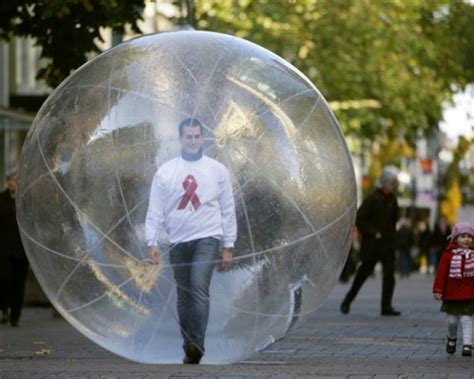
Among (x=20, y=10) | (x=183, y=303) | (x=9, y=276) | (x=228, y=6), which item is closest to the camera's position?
(x=183, y=303)

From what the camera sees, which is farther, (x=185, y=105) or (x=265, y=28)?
(x=265, y=28)

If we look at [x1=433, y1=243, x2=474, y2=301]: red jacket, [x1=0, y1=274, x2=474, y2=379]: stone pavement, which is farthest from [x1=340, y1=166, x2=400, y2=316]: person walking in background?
[x1=433, y1=243, x2=474, y2=301]: red jacket

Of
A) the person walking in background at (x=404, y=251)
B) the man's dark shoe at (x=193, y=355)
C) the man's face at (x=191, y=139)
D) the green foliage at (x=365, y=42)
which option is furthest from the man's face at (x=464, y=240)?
the person walking in background at (x=404, y=251)

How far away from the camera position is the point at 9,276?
19.5 m

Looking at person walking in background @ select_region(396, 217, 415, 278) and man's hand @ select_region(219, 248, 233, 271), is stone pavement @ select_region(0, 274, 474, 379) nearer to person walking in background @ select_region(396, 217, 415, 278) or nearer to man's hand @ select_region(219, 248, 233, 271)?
man's hand @ select_region(219, 248, 233, 271)

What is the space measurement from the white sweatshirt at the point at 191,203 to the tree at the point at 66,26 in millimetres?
8353

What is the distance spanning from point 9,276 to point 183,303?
848 centimetres

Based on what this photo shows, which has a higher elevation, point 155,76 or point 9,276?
point 155,76

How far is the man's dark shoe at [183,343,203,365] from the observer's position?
11.6 m

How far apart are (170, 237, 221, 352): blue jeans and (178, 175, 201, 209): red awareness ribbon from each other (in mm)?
246

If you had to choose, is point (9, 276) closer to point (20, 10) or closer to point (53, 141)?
point (20, 10)

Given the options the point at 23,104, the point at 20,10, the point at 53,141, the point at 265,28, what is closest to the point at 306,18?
the point at 265,28

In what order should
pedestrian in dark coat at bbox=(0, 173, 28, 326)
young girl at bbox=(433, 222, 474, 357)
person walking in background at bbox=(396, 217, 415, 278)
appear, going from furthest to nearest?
person walking in background at bbox=(396, 217, 415, 278), pedestrian in dark coat at bbox=(0, 173, 28, 326), young girl at bbox=(433, 222, 474, 357)

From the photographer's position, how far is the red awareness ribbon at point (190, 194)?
11.4 meters
